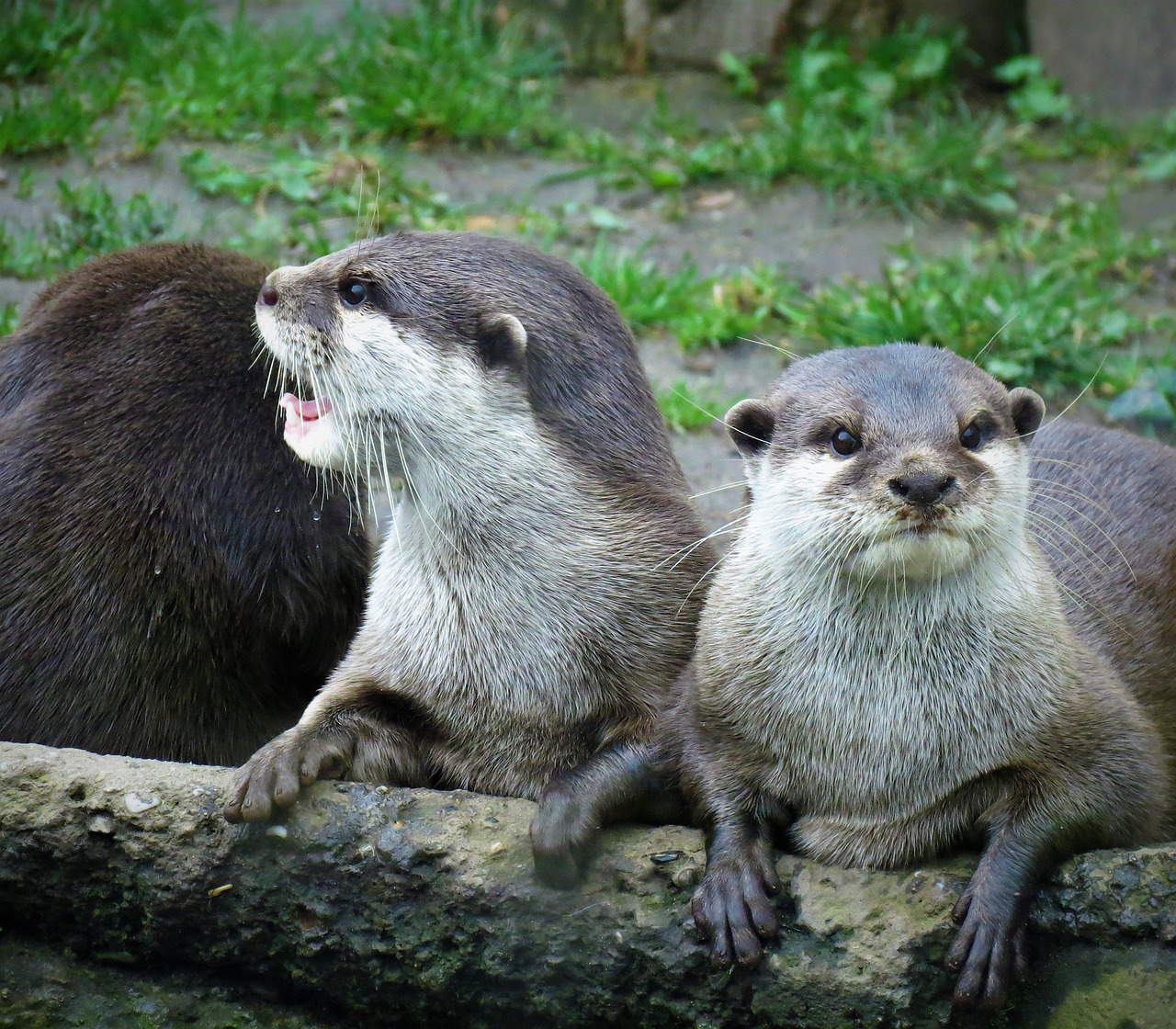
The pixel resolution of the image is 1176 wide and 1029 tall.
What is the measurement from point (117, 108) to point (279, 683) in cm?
351

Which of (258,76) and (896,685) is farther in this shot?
(258,76)

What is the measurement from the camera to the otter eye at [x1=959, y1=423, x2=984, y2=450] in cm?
261

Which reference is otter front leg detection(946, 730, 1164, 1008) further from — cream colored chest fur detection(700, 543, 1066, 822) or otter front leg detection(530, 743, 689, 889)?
otter front leg detection(530, 743, 689, 889)

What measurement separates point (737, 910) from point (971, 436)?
0.89 m

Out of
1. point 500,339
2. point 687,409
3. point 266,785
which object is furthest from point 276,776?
point 687,409

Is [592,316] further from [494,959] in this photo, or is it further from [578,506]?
[494,959]

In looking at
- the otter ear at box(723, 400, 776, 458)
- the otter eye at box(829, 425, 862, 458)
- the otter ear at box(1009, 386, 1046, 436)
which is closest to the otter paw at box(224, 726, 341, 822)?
the otter ear at box(723, 400, 776, 458)

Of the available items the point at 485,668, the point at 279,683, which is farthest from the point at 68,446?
the point at 485,668

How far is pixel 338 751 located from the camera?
9.77ft

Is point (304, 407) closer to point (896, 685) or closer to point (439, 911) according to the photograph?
point (439, 911)

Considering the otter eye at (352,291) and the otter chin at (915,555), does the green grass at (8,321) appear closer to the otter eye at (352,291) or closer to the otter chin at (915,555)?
the otter eye at (352,291)

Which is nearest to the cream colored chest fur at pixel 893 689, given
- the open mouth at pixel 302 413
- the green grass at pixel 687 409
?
the open mouth at pixel 302 413

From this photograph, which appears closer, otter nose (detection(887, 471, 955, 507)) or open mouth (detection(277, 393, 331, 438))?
A: otter nose (detection(887, 471, 955, 507))

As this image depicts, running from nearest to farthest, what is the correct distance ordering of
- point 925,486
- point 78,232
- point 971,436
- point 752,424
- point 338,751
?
point 925,486 → point 971,436 → point 752,424 → point 338,751 → point 78,232
